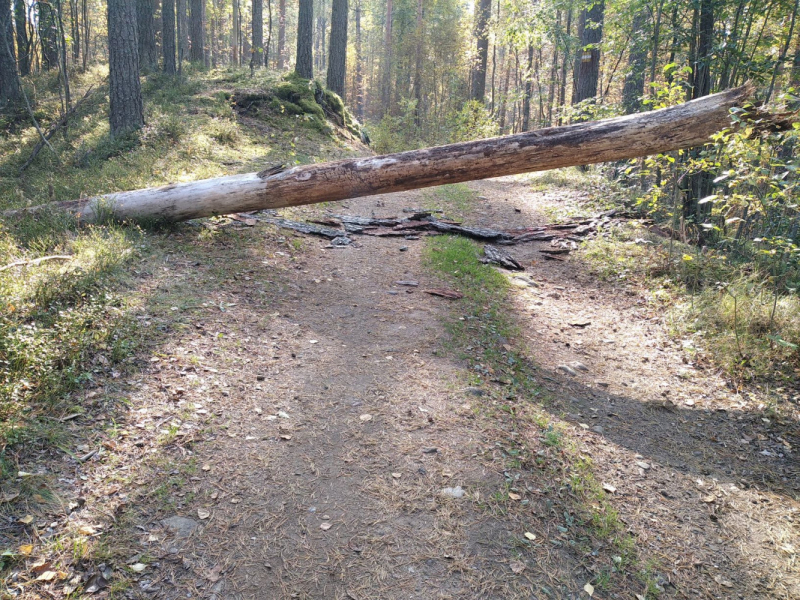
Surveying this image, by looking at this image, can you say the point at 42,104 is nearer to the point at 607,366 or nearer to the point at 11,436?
the point at 11,436

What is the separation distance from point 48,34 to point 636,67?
18.4 m

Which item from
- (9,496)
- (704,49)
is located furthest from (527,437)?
(704,49)

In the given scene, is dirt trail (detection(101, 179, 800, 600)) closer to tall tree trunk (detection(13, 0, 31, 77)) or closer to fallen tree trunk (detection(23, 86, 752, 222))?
fallen tree trunk (detection(23, 86, 752, 222))

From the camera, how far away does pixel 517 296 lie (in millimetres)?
6445

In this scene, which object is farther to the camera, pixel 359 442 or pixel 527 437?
pixel 527 437

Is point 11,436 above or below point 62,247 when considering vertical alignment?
below

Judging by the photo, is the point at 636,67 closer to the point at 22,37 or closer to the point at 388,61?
the point at 22,37

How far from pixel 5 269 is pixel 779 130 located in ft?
24.8

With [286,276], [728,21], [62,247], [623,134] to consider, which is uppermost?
[728,21]

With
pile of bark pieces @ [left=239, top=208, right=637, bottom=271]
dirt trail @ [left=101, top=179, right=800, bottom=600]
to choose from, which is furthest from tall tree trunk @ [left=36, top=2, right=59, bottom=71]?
dirt trail @ [left=101, top=179, right=800, bottom=600]

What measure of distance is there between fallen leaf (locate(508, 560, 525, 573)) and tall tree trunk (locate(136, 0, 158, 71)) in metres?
20.0

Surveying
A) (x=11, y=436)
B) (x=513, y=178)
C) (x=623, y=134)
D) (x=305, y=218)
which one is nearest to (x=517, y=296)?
(x=623, y=134)

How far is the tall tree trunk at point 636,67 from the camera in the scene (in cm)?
959

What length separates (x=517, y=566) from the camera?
8.60 feet
